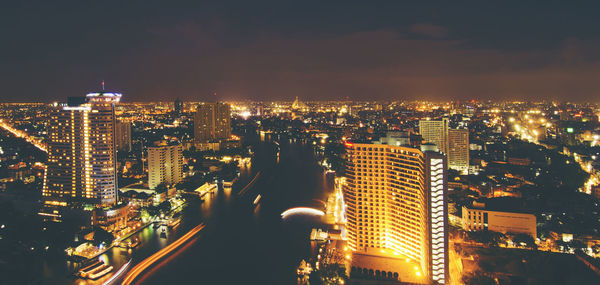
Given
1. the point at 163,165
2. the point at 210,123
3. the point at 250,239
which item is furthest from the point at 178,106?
the point at 250,239

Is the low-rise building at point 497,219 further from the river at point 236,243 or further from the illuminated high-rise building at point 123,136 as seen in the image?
the illuminated high-rise building at point 123,136

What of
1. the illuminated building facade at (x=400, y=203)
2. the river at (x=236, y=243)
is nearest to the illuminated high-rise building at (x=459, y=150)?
the river at (x=236, y=243)

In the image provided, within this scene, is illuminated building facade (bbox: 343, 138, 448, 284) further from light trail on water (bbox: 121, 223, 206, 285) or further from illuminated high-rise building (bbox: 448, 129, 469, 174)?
illuminated high-rise building (bbox: 448, 129, 469, 174)

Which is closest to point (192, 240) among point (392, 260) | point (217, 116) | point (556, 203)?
point (392, 260)

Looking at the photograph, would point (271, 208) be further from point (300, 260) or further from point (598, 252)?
point (598, 252)

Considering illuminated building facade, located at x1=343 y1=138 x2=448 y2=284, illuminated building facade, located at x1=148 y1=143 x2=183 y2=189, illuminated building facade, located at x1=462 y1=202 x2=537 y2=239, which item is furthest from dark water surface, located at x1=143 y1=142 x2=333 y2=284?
illuminated building facade, located at x1=462 y1=202 x2=537 y2=239
